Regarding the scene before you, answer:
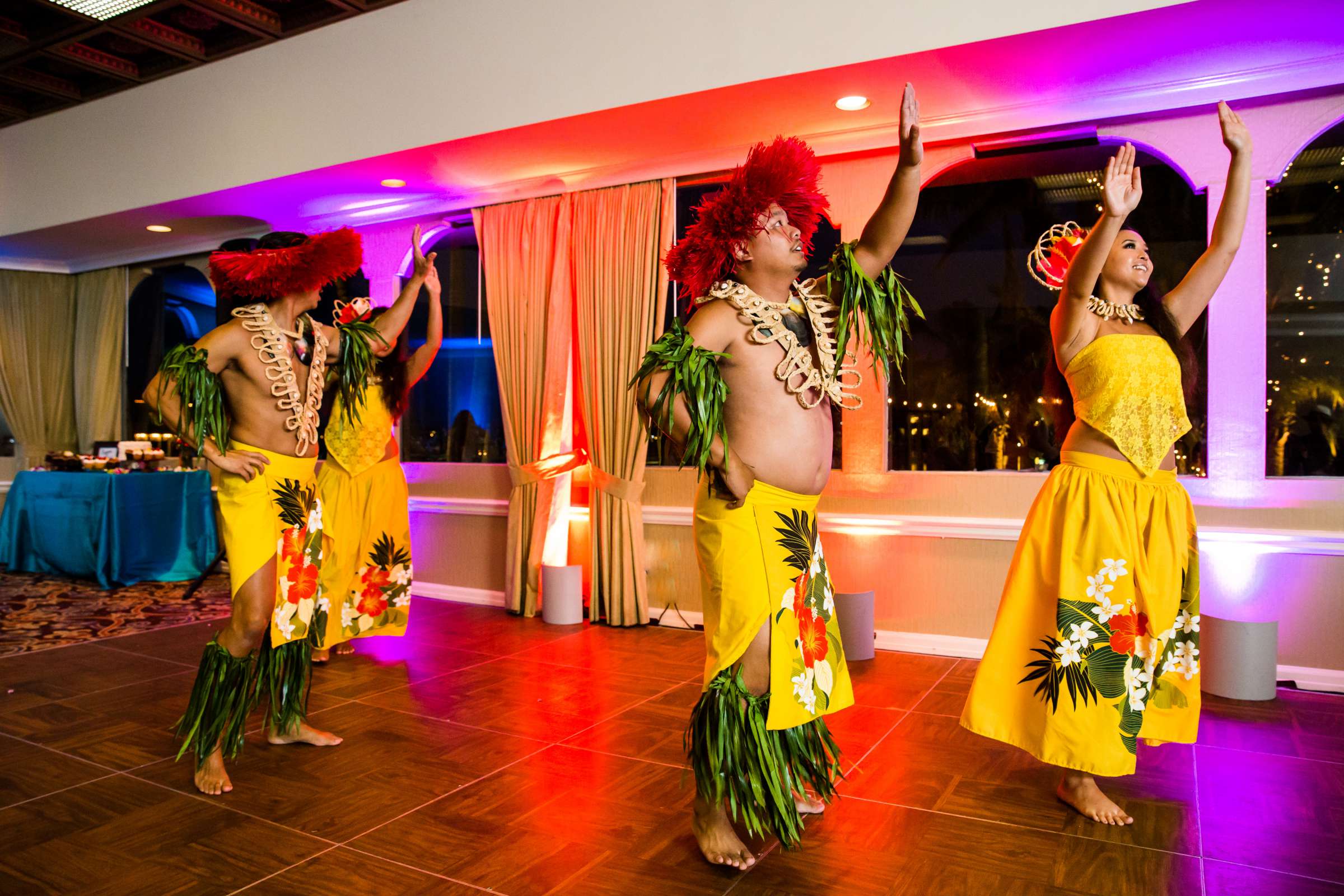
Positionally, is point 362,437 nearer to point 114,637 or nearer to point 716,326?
point 114,637

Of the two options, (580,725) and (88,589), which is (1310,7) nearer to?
(580,725)

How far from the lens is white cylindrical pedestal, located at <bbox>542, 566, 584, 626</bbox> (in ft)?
17.6

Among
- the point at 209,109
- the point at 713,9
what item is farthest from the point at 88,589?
the point at 713,9

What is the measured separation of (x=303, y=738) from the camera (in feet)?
10.6

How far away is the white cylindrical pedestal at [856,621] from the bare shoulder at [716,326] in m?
2.42

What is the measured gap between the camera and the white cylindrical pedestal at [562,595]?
537 cm

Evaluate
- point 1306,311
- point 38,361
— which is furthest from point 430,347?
point 38,361

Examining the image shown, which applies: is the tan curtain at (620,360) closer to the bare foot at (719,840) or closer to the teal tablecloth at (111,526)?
the bare foot at (719,840)

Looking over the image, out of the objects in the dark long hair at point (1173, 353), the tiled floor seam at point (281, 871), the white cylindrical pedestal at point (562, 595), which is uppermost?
the dark long hair at point (1173, 353)

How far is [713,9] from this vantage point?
4.28 meters

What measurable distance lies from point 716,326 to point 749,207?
0.33 metres

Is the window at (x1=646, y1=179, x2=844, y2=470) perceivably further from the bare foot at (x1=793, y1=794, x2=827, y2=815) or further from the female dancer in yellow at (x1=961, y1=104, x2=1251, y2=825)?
the bare foot at (x1=793, y1=794, x2=827, y2=815)

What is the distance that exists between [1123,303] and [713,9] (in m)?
2.55

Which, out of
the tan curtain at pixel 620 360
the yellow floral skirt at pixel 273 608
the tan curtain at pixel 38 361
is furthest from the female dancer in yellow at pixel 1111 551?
the tan curtain at pixel 38 361
